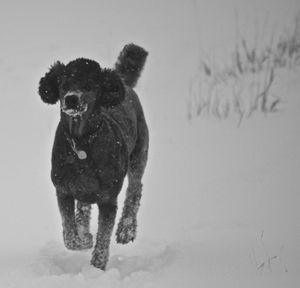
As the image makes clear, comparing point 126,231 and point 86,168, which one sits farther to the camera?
point 126,231

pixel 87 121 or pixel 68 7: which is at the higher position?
pixel 68 7

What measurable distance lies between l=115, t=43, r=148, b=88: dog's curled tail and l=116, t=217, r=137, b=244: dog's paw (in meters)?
1.47

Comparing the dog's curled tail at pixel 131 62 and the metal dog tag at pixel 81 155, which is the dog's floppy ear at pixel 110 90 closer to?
the metal dog tag at pixel 81 155

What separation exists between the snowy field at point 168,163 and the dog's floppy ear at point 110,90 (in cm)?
126

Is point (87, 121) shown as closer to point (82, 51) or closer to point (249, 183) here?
point (249, 183)

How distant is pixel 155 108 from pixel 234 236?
4306mm

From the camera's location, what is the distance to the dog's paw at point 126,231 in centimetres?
519

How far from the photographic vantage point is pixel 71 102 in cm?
407

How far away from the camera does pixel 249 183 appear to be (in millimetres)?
6273

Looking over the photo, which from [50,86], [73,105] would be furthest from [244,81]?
[73,105]

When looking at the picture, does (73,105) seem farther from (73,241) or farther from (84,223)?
(84,223)

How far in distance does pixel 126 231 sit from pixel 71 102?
162 cm

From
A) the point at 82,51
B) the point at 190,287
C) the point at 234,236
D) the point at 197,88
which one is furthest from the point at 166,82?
the point at 190,287

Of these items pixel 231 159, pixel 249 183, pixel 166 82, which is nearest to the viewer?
pixel 249 183
